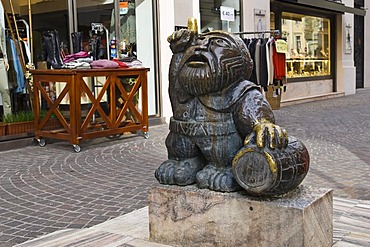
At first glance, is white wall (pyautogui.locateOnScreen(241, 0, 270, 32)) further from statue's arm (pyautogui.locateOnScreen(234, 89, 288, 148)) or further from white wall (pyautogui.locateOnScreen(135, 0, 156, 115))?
statue's arm (pyautogui.locateOnScreen(234, 89, 288, 148))

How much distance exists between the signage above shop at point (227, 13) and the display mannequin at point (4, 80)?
19.0ft

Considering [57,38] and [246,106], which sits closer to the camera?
[246,106]

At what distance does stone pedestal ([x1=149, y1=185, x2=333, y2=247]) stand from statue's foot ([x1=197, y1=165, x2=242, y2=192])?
33mm

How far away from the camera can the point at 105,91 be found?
764 cm

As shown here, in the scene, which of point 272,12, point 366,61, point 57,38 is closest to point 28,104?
point 57,38

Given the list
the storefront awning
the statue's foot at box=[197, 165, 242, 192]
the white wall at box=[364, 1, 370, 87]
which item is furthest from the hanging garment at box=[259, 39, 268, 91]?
the white wall at box=[364, 1, 370, 87]

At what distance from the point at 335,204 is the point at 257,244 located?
1253 mm

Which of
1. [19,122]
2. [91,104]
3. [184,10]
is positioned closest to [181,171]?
[91,104]

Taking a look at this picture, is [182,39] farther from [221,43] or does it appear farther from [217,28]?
[217,28]

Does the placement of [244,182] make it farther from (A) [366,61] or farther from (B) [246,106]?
(A) [366,61]

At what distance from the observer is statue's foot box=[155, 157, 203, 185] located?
2.73 m

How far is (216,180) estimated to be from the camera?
8.46 ft

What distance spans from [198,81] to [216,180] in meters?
0.50

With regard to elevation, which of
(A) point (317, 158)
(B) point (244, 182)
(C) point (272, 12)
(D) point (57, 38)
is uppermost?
(C) point (272, 12)
